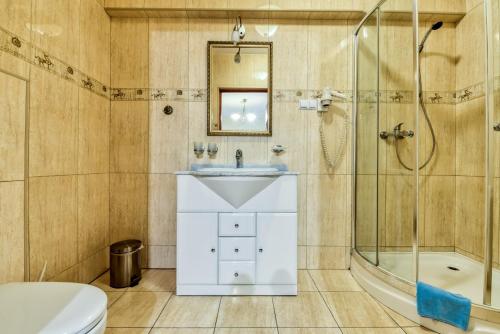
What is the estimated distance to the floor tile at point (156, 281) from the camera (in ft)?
6.04

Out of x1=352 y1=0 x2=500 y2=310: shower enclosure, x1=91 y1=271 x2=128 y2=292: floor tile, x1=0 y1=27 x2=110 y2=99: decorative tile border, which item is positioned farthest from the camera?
x1=91 y1=271 x2=128 y2=292: floor tile

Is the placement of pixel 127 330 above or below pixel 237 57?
below

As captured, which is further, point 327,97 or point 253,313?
point 327,97

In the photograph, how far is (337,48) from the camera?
85.7 inches

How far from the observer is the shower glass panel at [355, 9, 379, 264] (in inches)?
74.2

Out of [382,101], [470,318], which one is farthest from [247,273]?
[382,101]

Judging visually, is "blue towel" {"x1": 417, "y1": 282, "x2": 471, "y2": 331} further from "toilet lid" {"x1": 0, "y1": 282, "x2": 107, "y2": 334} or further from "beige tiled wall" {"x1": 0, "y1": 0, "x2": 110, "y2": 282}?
"beige tiled wall" {"x1": 0, "y1": 0, "x2": 110, "y2": 282}

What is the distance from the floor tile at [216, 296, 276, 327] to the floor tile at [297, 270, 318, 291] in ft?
0.98

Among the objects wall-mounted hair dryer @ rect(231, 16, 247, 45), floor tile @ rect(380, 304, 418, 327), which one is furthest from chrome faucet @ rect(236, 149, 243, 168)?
floor tile @ rect(380, 304, 418, 327)

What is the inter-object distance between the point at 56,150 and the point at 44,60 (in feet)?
1.70

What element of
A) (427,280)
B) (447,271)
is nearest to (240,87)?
(427,280)

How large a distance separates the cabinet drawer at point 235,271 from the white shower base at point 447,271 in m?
0.89

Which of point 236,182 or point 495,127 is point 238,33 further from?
point 495,127

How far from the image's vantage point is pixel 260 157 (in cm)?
217
